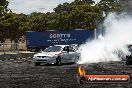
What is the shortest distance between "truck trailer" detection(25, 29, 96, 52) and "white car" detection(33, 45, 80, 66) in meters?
28.4

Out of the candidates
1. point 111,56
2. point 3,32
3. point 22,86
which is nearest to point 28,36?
point 3,32

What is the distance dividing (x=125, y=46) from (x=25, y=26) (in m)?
51.8

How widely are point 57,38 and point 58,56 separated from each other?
111 feet

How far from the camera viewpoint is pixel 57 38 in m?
59.9

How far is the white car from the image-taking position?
1018 inches

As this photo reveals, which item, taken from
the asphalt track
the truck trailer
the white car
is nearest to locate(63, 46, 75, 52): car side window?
the white car

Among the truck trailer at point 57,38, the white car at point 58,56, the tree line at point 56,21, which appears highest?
the tree line at point 56,21

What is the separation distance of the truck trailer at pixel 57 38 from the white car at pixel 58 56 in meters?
28.4

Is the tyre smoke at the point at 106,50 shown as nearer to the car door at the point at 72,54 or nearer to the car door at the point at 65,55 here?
the car door at the point at 72,54

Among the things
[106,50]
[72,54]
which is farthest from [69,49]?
[106,50]

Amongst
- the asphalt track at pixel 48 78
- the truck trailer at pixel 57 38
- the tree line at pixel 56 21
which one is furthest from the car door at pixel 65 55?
the tree line at pixel 56 21

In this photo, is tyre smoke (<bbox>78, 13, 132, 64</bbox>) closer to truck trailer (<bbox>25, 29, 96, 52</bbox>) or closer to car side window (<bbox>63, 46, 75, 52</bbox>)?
car side window (<bbox>63, 46, 75, 52</bbox>)

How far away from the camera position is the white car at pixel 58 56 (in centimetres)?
2586

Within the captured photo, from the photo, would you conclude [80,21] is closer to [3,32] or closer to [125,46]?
[3,32]
